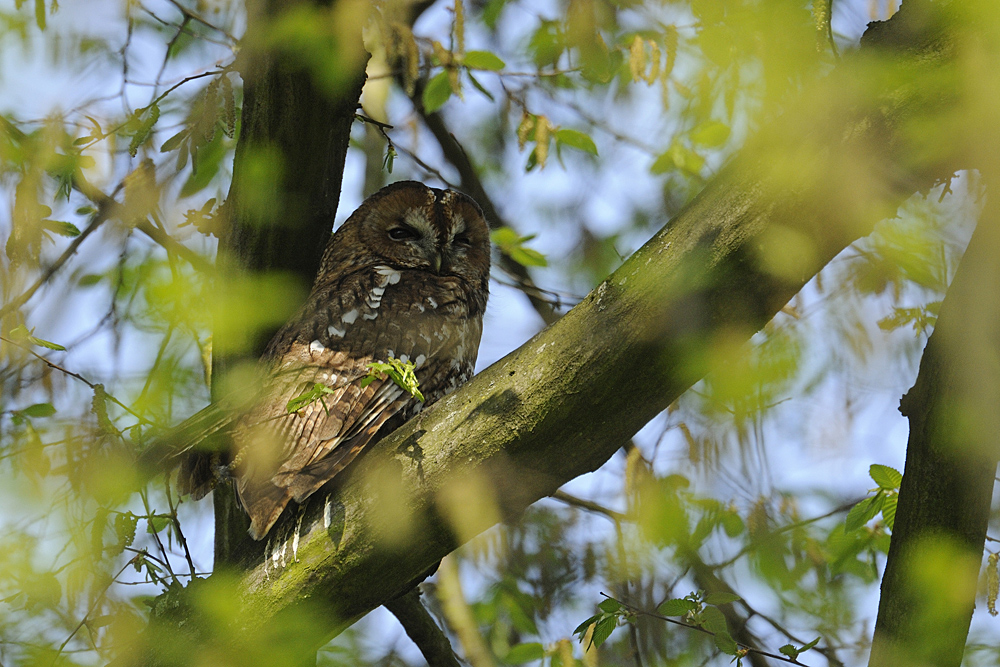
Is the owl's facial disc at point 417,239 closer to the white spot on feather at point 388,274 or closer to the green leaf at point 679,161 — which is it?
the white spot on feather at point 388,274

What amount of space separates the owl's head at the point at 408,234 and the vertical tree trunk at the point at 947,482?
1937mm

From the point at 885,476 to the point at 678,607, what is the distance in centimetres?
78

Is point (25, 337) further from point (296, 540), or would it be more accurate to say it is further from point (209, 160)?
point (209, 160)

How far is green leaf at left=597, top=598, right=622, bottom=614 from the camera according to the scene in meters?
2.30

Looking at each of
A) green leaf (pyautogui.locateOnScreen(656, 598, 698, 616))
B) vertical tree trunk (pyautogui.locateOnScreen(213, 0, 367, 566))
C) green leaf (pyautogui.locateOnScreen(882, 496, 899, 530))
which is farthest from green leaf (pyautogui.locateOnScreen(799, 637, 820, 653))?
vertical tree trunk (pyautogui.locateOnScreen(213, 0, 367, 566))

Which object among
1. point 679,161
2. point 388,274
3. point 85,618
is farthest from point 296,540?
point 679,161

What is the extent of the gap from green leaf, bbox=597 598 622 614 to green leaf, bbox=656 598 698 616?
0.15m

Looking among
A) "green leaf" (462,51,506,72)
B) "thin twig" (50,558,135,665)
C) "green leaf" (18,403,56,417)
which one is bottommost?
"thin twig" (50,558,135,665)

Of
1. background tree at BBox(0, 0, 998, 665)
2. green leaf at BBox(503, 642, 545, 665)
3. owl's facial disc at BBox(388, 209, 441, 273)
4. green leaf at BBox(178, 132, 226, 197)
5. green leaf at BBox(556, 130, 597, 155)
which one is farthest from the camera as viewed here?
owl's facial disc at BBox(388, 209, 441, 273)

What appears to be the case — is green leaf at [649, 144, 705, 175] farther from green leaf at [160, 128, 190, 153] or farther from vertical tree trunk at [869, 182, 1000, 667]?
green leaf at [160, 128, 190, 153]

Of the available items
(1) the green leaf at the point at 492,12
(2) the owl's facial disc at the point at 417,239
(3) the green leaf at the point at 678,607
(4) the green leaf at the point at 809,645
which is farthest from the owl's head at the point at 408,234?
(4) the green leaf at the point at 809,645

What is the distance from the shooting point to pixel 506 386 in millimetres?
2082

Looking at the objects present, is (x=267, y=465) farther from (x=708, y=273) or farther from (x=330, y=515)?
(x=708, y=273)

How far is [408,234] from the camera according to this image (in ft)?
12.0
